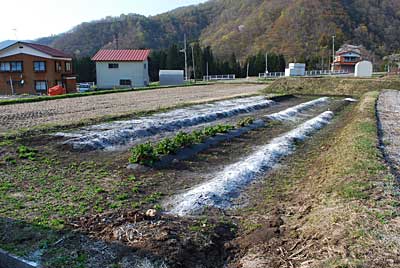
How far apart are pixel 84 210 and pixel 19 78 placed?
3563cm

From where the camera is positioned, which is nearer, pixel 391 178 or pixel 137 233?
pixel 137 233

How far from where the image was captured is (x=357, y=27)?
76938 mm

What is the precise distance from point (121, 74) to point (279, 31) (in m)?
49.7

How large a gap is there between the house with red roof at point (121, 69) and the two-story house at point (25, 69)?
630 centimetres

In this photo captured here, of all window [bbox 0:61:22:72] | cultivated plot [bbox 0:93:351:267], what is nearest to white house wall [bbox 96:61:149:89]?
window [bbox 0:61:22:72]

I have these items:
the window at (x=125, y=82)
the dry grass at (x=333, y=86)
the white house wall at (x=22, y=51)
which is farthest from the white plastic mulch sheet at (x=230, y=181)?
the window at (x=125, y=82)

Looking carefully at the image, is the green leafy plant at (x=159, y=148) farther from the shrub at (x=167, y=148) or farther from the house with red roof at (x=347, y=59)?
the house with red roof at (x=347, y=59)

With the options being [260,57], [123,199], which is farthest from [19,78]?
[260,57]

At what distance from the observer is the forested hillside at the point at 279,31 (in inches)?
2975

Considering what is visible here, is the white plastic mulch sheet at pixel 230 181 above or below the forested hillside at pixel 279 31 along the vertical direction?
below

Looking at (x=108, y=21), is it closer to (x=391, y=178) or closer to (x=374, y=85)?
(x=374, y=85)

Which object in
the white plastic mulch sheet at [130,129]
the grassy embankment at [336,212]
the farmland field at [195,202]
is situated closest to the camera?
the grassy embankment at [336,212]

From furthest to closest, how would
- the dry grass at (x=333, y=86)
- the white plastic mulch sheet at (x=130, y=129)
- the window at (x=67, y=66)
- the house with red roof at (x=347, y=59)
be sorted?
the house with red roof at (x=347, y=59), the window at (x=67, y=66), the dry grass at (x=333, y=86), the white plastic mulch sheet at (x=130, y=129)

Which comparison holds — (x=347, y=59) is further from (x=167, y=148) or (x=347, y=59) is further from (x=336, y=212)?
(x=336, y=212)
